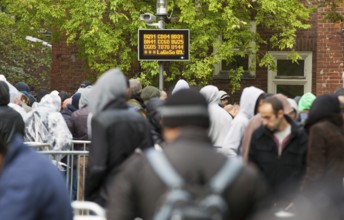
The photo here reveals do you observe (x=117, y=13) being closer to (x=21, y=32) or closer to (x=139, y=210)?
(x=21, y=32)

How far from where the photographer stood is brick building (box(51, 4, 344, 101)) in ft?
97.4

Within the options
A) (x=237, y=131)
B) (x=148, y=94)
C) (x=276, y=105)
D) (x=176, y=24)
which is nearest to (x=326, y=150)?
(x=276, y=105)

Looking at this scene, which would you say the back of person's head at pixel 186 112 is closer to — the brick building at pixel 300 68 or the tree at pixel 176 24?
the tree at pixel 176 24

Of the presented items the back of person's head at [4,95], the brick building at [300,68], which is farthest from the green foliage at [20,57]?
the back of person's head at [4,95]

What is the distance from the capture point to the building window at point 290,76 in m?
31.0

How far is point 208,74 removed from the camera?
2731 cm

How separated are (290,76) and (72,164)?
1924 centimetres

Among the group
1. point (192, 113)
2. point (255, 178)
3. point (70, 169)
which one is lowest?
point (70, 169)

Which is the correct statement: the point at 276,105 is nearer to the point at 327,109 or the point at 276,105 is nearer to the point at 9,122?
the point at 327,109

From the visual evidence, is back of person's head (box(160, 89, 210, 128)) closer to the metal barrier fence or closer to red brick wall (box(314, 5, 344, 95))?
the metal barrier fence

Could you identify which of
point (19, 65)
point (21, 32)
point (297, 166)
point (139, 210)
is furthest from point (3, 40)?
point (139, 210)

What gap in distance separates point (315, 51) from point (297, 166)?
2143cm

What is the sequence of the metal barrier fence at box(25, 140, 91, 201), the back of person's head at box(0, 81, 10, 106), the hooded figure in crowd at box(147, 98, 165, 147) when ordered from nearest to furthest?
the hooded figure in crowd at box(147, 98, 165, 147) → the back of person's head at box(0, 81, 10, 106) → the metal barrier fence at box(25, 140, 91, 201)

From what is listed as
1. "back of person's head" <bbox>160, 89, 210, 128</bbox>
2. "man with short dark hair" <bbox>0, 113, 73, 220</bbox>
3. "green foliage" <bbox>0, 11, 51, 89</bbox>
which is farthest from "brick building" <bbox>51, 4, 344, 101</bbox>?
"back of person's head" <bbox>160, 89, 210, 128</bbox>
